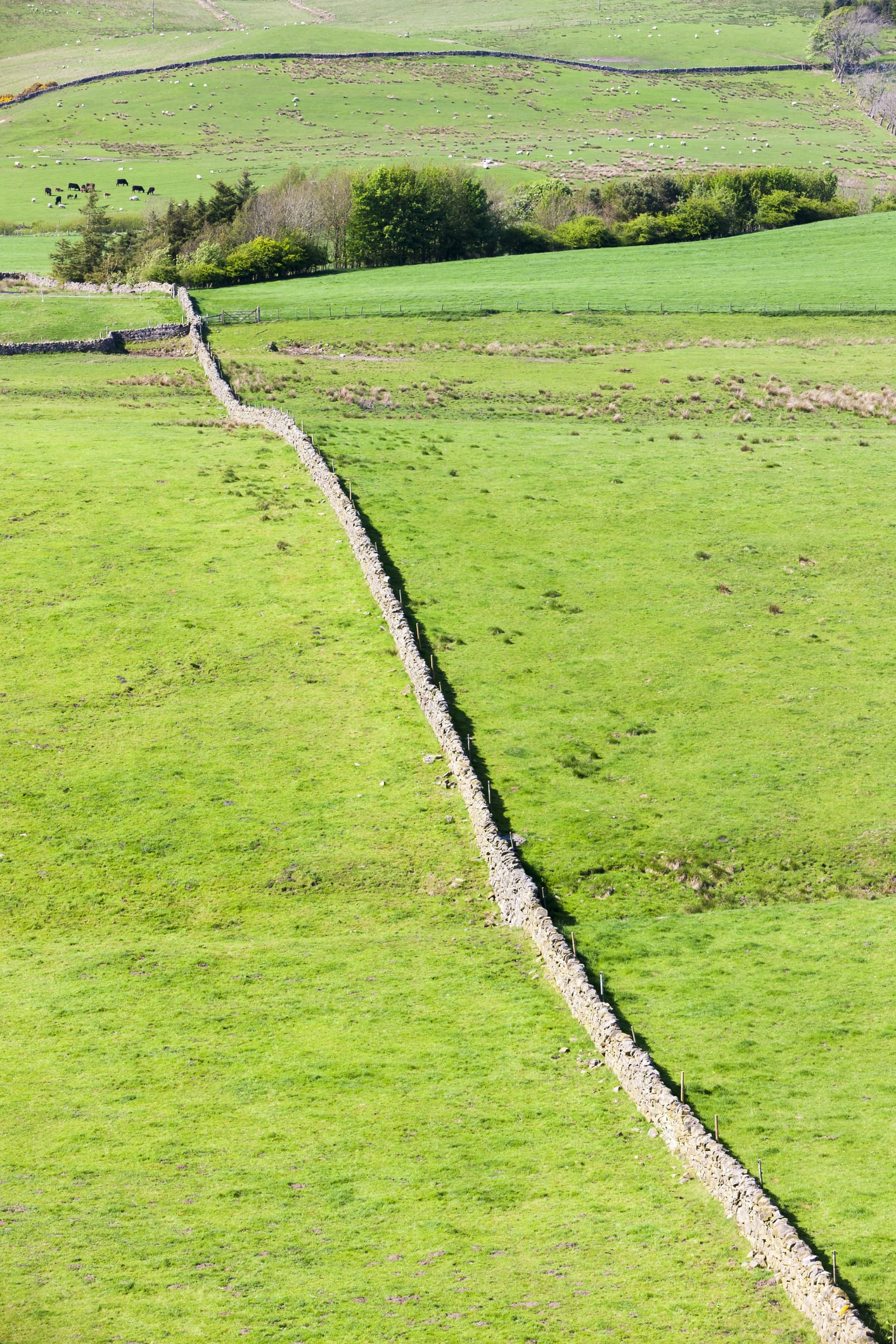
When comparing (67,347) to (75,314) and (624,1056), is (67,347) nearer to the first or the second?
(75,314)

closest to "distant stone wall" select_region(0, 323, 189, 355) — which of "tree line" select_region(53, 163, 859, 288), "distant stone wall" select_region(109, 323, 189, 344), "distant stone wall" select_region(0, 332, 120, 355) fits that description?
"distant stone wall" select_region(0, 332, 120, 355)

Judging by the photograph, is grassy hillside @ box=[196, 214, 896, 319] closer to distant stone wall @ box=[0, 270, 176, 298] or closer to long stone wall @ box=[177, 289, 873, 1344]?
distant stone wall @ box=[0, 270, 176, 298]

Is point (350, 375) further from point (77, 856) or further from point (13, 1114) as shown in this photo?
point (13, 1114)

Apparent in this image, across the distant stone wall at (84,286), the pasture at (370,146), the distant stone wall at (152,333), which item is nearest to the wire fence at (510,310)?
the distant stone wall at (152,333)

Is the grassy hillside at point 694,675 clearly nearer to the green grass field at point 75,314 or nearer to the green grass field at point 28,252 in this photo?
the green grass field at point 75,314

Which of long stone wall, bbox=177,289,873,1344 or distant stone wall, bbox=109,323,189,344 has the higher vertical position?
distant stone wall, bbox=109,323,189,344

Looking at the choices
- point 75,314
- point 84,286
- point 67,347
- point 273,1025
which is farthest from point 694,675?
point 84,286

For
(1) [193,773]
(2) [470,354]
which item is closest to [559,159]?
(2) [470,354]

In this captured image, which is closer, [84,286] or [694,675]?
[694,675]
